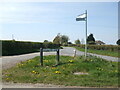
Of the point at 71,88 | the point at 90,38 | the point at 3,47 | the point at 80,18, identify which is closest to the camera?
the point at 71,88

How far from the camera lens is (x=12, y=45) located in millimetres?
24344

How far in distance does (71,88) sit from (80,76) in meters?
1.72

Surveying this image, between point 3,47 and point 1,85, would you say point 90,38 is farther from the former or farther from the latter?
point 1,85

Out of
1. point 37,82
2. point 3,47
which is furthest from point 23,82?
point 3,47

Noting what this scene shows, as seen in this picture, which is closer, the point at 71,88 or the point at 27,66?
the point at 71,88

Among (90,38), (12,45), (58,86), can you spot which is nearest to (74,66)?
(58,86)

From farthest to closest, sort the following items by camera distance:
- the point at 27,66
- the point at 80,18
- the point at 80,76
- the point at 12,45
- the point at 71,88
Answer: the point at 12,45 → the point at 80,18 → the point at 27,66 → the point at 80,76 → the point at 71,88

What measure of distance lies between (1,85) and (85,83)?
9.73ft

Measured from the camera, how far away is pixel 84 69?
9.36m

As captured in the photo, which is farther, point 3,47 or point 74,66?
point 3,47

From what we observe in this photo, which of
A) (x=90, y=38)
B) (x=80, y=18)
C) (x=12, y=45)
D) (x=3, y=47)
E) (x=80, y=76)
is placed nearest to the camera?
(x=80, y=76)

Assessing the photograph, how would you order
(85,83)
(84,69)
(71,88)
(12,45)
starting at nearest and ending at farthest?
(71,88) → (85,83) → (84,69) → (12,45)

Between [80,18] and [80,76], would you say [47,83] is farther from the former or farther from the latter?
[80,18]

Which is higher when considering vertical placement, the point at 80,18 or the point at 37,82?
the point at 80,18
